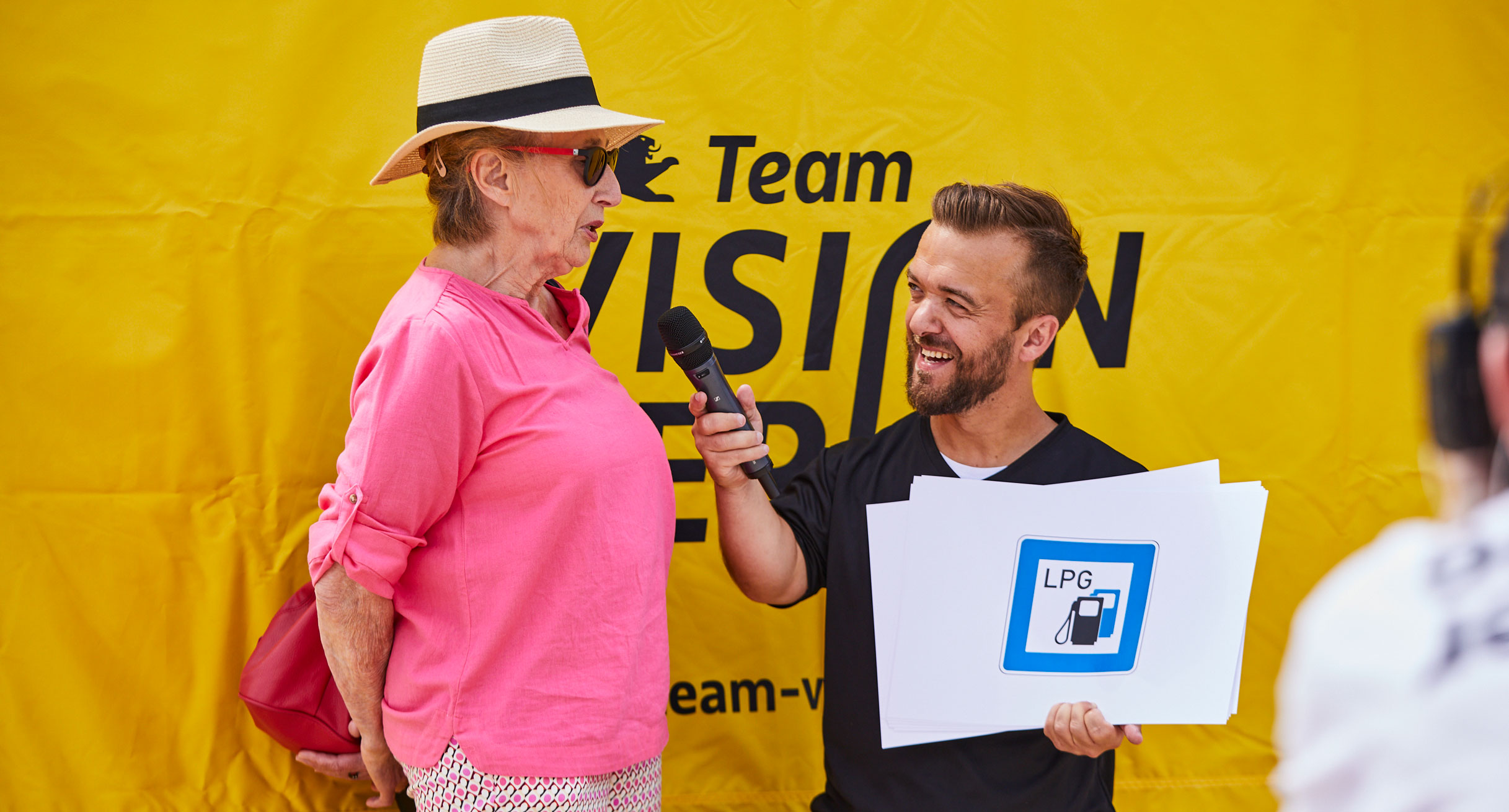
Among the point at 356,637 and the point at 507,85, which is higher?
the point at 507,85

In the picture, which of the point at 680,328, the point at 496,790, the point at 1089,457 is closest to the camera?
the point at 496,790

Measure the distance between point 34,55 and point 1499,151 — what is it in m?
3.19

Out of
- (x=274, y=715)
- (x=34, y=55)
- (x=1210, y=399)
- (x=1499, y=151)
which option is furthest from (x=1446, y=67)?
(x=34, y=55)

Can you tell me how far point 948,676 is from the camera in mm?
1778

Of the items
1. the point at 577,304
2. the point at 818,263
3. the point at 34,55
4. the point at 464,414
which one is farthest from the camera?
the point at 818,263

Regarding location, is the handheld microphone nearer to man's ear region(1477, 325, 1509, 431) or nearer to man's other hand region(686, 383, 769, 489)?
man's other hand region(686, 383, 769, 489)

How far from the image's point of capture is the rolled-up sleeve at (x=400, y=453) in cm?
147

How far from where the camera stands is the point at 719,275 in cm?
235

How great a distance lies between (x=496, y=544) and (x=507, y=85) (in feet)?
2.31

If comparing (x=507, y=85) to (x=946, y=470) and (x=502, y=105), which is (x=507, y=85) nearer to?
(x=502, y=105)

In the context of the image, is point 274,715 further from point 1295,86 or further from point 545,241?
point 1295,86

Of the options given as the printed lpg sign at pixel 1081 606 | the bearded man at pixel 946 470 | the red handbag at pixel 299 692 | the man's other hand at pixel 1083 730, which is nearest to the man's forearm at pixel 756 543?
the bearded man at pixel 946 470

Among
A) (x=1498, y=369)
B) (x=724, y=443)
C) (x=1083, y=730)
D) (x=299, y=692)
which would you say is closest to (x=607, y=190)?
(x=724, y=443)

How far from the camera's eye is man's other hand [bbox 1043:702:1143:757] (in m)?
1.68
